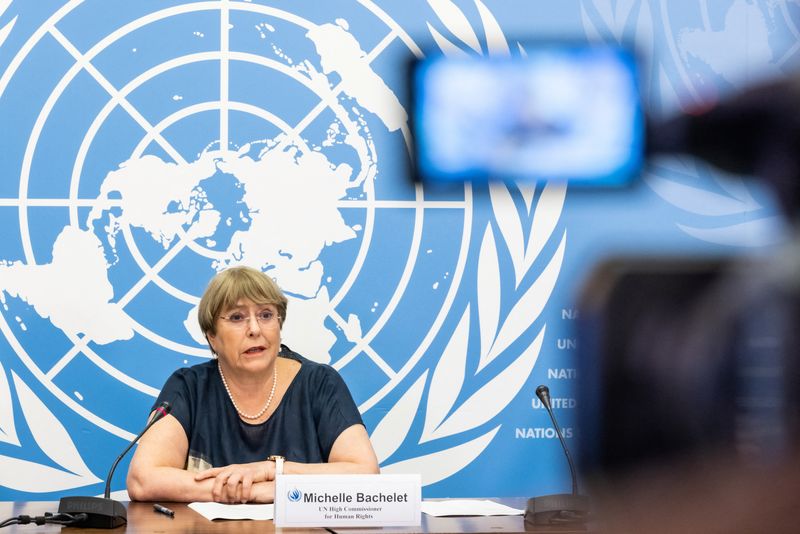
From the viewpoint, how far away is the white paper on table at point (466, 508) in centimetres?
247

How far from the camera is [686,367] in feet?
0.98

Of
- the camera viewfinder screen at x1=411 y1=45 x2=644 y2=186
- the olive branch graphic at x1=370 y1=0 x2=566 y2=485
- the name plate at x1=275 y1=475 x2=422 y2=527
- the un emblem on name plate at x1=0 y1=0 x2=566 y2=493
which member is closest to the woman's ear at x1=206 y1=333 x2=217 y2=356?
the un emblem on name plate at x1=0 y1=0 x2=566 y2=493

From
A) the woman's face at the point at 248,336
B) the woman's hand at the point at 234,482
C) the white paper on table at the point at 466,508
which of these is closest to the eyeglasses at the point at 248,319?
the woman's face at the point at 248,336

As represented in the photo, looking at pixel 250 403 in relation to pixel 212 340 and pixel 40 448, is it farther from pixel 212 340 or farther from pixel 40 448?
→ pixel 40 448

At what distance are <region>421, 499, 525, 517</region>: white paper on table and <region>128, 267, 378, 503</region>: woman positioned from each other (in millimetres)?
304

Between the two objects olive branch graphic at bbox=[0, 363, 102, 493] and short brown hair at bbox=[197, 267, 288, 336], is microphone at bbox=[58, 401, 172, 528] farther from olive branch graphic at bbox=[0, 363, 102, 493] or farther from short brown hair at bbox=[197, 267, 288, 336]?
olive branch graphic at bbox=[0, 363, 102, 493]

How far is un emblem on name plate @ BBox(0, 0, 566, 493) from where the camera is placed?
11.4ft

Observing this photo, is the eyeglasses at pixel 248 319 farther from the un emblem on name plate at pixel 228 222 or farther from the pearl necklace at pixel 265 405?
the un emblem on name plate at pixel 228 222

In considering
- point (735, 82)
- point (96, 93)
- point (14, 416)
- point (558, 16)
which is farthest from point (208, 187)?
point (735, 82)

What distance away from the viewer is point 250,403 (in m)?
3.07

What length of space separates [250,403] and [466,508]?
868 millimetres

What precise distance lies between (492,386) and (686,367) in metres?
3.34

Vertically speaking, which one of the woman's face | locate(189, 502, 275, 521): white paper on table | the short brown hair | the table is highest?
the short brown hair

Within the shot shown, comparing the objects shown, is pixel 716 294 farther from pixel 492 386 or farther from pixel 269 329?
pixel 492 386
